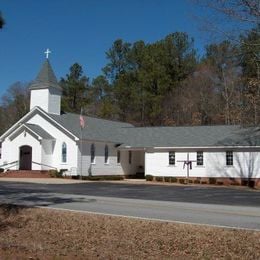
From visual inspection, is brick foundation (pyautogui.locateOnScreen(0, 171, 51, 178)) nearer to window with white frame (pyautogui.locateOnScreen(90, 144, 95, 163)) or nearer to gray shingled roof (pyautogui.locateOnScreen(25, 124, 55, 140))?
gray shingled roof (pyautogui.locateOnScreen(25, 124, 55, 140))

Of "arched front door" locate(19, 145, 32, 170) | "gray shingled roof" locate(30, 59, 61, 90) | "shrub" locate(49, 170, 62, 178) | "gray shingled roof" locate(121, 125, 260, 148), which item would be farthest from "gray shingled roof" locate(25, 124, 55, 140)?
"gray shingled roof" locate(121, 125, 260, 148)

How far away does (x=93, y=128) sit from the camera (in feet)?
152

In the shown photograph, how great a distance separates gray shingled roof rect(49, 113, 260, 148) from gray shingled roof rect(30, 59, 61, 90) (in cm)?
313

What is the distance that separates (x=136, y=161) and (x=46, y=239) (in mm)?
37686

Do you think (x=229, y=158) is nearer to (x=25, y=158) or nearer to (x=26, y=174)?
(x=26, y=174)

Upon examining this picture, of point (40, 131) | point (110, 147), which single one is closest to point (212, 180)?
point (110, 147)

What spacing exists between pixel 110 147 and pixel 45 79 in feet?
28.3

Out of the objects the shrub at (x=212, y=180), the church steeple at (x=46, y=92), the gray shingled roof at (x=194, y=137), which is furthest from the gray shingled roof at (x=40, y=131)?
the shrub at (x=212, y=180)

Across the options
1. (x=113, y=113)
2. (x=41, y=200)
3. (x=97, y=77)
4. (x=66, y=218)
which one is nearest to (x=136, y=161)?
(x=113, y=113)

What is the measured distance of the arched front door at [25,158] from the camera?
43.9 m

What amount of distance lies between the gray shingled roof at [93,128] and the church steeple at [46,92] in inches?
45.0

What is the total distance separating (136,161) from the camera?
49.4 m

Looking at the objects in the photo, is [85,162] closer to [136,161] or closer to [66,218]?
[136,161]

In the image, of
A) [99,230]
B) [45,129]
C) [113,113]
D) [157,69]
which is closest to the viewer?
[99,230]
